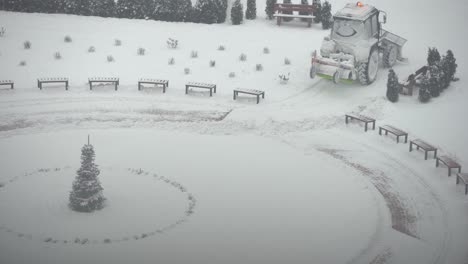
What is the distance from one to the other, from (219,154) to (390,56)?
32.9 feet

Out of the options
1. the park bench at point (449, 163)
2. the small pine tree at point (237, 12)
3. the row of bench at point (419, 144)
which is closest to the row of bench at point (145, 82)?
the row of bench at point (419, 144)

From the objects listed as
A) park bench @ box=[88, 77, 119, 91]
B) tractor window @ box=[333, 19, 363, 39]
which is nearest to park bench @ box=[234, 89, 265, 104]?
tractor window @ box=[333, 19, 363, 39]

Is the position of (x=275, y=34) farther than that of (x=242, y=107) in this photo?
Yes

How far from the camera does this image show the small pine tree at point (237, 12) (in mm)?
30375

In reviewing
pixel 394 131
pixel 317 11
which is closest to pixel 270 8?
pixel 317 11

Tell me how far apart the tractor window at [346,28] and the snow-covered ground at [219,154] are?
6.55ft

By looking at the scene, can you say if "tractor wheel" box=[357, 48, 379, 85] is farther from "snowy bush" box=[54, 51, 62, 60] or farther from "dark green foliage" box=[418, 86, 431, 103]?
"snowy bush" box=[54, 51, 62, 60]

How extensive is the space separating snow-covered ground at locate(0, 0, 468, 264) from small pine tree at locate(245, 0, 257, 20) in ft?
5.92

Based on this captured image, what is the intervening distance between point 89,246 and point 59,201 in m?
2.36

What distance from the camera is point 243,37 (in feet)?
95.3

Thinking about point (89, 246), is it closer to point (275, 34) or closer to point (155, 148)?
point (155, 148)

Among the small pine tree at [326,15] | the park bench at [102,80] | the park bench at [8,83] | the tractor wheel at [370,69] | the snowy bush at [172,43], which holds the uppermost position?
the small pine tree at [326,15]

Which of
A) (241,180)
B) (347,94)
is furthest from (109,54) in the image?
(241,180)

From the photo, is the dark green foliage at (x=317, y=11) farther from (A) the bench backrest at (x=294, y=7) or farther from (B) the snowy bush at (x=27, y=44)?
(B) the snowy bush at (x=27, y=44)
